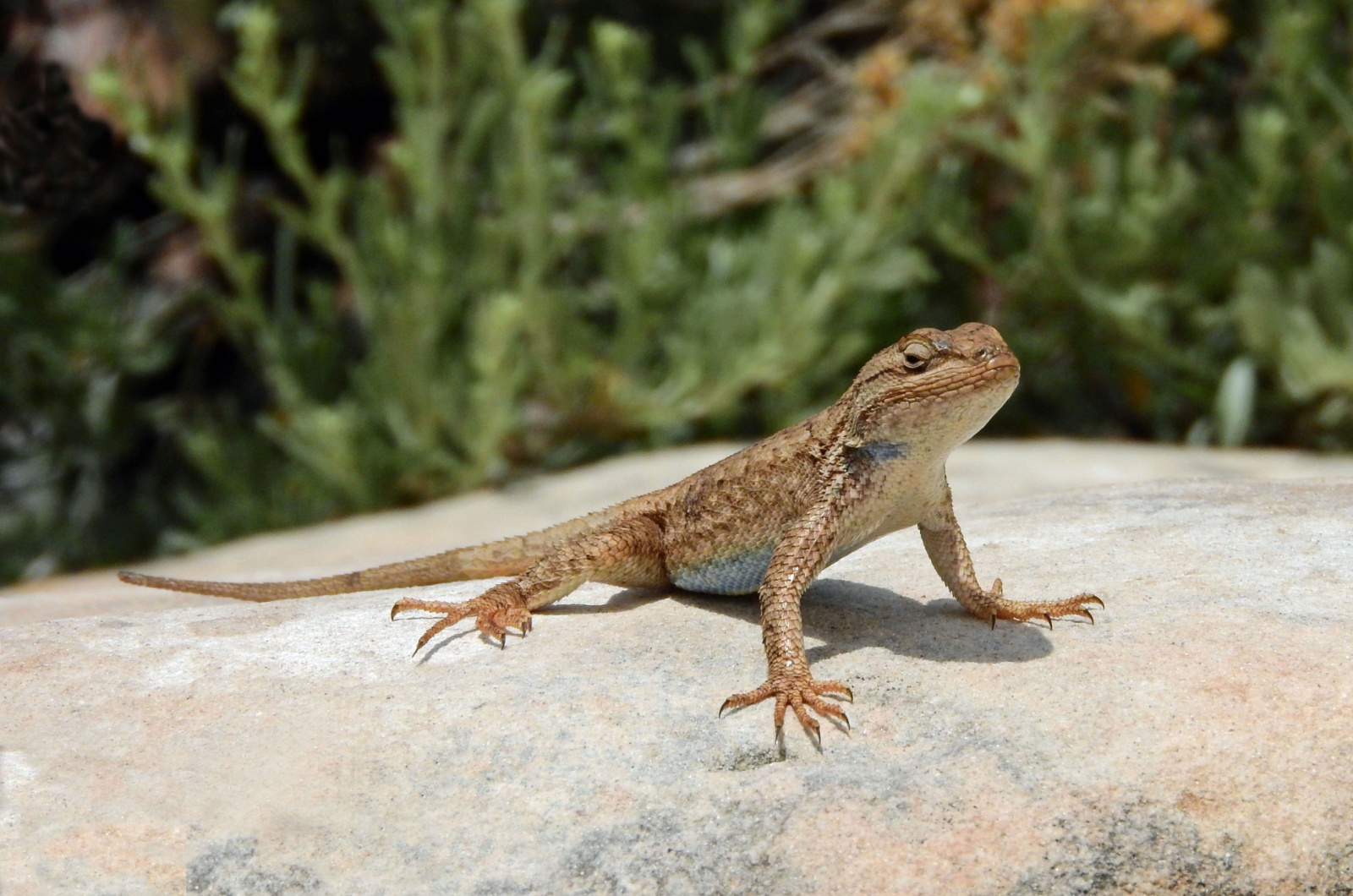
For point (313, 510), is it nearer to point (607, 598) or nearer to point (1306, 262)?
point (607, 598)

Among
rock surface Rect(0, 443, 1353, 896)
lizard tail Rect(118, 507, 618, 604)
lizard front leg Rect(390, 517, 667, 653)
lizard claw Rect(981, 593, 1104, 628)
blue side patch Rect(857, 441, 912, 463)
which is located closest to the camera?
rock surface Rect(0, 443, 1353, 896)

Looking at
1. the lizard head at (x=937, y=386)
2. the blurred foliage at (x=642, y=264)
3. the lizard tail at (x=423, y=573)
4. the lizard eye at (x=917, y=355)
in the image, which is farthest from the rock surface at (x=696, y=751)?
the blurred foliage at (x=642, y=264)

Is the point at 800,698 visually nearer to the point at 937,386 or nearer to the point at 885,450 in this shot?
the point at 885,450

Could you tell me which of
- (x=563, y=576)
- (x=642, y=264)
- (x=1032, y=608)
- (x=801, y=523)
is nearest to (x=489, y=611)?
(x=563, y=576)

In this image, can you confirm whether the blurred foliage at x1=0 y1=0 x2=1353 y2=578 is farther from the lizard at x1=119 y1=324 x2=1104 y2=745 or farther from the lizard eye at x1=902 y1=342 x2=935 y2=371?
the lizard eye at x1=902 y1=342 x2=935 y2=371

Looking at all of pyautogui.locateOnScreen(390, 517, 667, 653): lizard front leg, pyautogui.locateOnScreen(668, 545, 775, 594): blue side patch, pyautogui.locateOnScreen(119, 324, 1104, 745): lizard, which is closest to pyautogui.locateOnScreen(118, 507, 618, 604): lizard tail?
pyautogui.locateOnScreen(119, 324, 1104, 745): lizard

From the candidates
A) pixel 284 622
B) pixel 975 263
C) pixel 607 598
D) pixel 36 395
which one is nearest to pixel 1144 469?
pixel 975 263
